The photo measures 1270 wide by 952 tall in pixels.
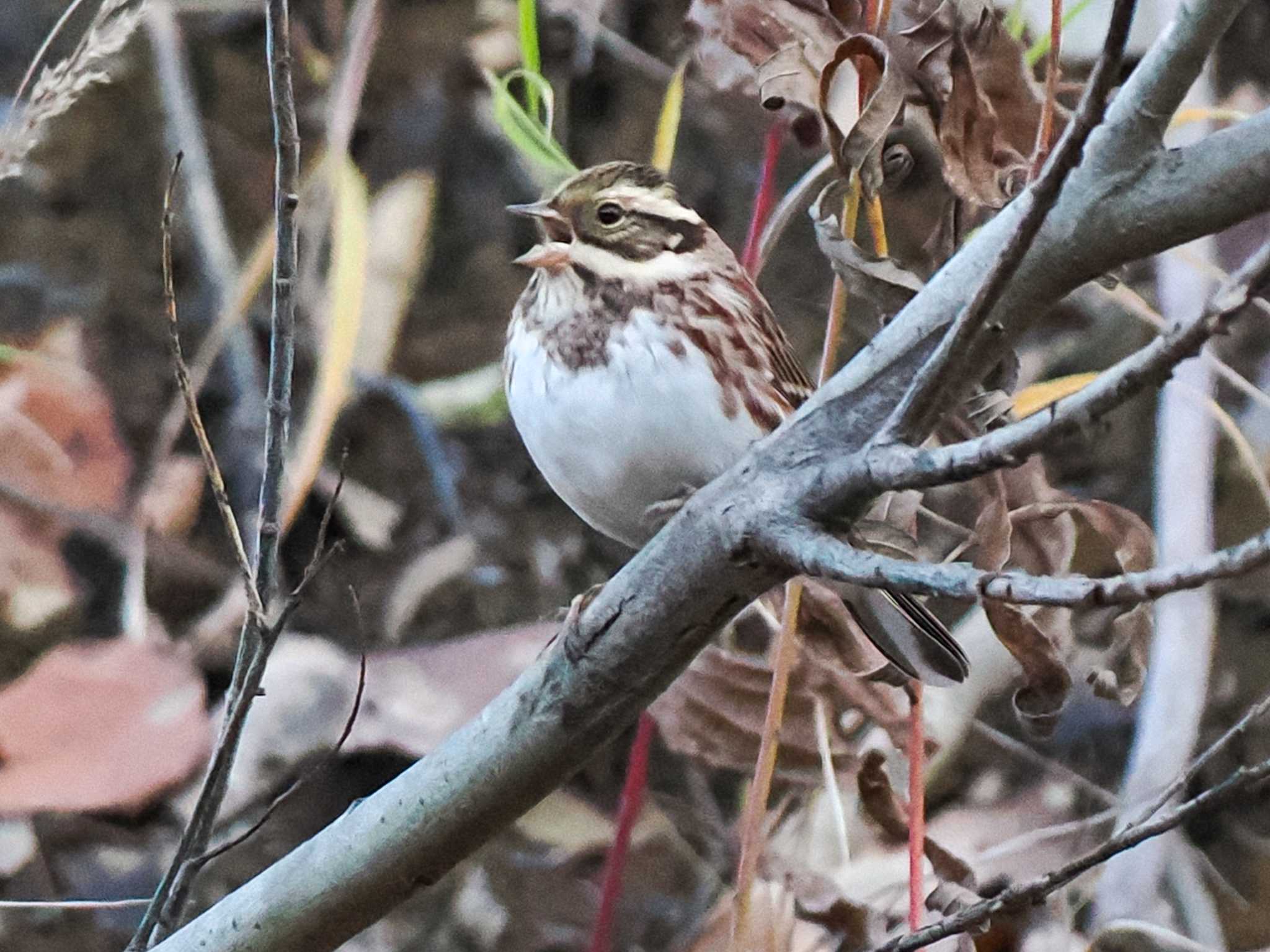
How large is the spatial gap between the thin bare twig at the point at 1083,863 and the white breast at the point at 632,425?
502 mm

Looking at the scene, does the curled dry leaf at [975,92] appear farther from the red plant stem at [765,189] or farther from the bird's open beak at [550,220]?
the bird's open beak at [550,220]

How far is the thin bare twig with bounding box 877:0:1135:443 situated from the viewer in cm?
86

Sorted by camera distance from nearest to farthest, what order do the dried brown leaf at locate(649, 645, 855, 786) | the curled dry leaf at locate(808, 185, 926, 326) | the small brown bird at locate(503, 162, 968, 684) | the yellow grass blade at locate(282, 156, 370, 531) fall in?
→ the curled dry leaf at locate(808, 185, 926, 326)
the small brown bird at locate(503, 162, 968, 684)
the dried brown leaf at locate(649, 645, 855, 786)
the yellow grass blade at locate(282, 156, 370, 531)

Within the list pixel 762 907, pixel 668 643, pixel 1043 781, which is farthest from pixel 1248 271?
pixel 1043 781

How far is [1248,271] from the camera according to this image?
32.5 inches

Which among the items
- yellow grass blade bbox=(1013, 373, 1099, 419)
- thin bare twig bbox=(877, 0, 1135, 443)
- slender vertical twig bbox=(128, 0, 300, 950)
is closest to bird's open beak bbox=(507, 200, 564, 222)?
slender vertical twig bbox=(128, 0, 300, 950)

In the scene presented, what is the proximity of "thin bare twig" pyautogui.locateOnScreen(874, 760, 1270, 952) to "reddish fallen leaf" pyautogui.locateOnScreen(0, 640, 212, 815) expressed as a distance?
→ 1688 millimetres

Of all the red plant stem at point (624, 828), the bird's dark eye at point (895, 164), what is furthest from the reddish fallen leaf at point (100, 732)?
the bird's dark eye at point (895, 164)

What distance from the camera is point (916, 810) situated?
1.62 meters

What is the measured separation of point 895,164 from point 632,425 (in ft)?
1.10

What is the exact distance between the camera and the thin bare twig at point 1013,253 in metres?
0.86

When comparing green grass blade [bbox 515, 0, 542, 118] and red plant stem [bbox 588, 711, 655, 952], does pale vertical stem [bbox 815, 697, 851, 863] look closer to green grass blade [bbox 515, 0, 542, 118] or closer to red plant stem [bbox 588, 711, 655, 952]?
red plant stem [bbox 588, 711, 655, 952]

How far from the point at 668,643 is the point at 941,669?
15.5 inches

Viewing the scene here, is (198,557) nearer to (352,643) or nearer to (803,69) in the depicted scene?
(352,643)
